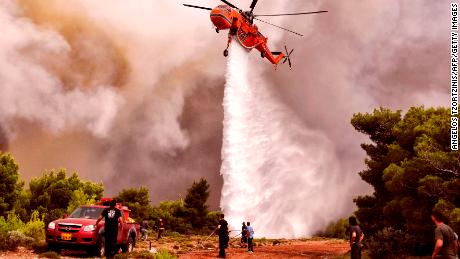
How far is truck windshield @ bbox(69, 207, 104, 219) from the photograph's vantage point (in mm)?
15320

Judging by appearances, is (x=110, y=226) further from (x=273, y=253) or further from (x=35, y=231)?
(x=273, y=253)

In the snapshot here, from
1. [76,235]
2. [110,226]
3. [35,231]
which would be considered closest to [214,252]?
[35,231]

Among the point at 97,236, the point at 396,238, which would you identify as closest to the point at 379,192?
the point at 396,238

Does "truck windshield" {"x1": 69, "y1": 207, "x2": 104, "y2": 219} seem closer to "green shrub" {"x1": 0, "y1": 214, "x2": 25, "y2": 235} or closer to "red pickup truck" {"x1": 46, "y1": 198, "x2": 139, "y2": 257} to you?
"red pickup truck" {"x1": 46, "y1": 198, "x2": 139, "y2": 257}

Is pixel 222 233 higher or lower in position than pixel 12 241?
higher

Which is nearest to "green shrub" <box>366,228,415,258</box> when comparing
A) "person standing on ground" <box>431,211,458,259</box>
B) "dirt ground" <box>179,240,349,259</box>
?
"dirt ground" <box>179,240,349,259</box>

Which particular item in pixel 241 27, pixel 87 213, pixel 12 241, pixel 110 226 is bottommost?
pixel 12 241

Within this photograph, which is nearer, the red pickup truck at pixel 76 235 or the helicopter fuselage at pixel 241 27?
the red pickup truck at pixel 76 235

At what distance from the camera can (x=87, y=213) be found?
51.0ft

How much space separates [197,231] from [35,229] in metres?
41.4

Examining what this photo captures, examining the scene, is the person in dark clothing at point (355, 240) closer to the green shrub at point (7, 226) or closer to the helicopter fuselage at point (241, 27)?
the green shrub at point (7, 226)

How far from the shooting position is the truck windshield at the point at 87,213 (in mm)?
15320

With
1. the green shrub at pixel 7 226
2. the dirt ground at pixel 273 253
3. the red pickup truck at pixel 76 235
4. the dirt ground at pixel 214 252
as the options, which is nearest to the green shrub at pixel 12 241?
the dirt ground at pixel 214 252

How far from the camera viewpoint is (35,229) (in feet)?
62.3
